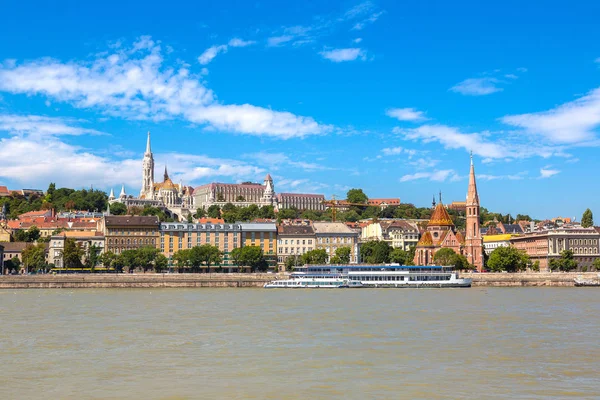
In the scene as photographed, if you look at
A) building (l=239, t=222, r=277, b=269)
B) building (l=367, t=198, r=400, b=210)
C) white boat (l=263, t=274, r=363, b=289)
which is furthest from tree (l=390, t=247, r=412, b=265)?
building (l=367, t=198, r=400, b=210)

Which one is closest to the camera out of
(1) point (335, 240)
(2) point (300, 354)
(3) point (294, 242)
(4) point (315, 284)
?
(2) point (300, 354)

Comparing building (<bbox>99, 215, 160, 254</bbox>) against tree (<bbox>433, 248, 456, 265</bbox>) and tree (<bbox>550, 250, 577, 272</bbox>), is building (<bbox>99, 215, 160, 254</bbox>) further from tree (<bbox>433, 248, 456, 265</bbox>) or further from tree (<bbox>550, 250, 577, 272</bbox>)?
tree (<bbox>550, 250, 577, 272</bbox>)

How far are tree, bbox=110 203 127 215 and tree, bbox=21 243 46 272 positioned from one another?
52.1 meters

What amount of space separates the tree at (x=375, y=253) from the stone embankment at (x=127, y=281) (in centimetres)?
2514

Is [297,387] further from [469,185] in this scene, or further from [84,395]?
[469,185]

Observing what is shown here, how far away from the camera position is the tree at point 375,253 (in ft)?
313

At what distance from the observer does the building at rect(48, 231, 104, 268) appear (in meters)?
95.4

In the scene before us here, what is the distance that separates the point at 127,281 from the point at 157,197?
Result: 11134 cm

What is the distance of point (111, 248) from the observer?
94.0 m

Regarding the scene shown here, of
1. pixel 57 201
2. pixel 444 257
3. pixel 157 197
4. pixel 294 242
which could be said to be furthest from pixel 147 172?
pixel 444 257

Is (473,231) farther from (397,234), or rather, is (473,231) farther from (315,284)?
(315,284)

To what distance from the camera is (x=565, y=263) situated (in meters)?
86.9

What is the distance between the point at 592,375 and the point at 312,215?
145599 millimetres

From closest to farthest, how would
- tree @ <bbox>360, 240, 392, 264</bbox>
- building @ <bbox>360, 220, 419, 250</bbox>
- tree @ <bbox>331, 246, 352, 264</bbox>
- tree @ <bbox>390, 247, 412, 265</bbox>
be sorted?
tree @ <bbox>331, 246, 352, 264</bbox> → tree @ <bbox>360, 240, 392, 264</bbox> → tree @ <bbox>390, 247, 412, 265</bbox> → building @ <bbox>360, 220, 419, 250</bbox>
